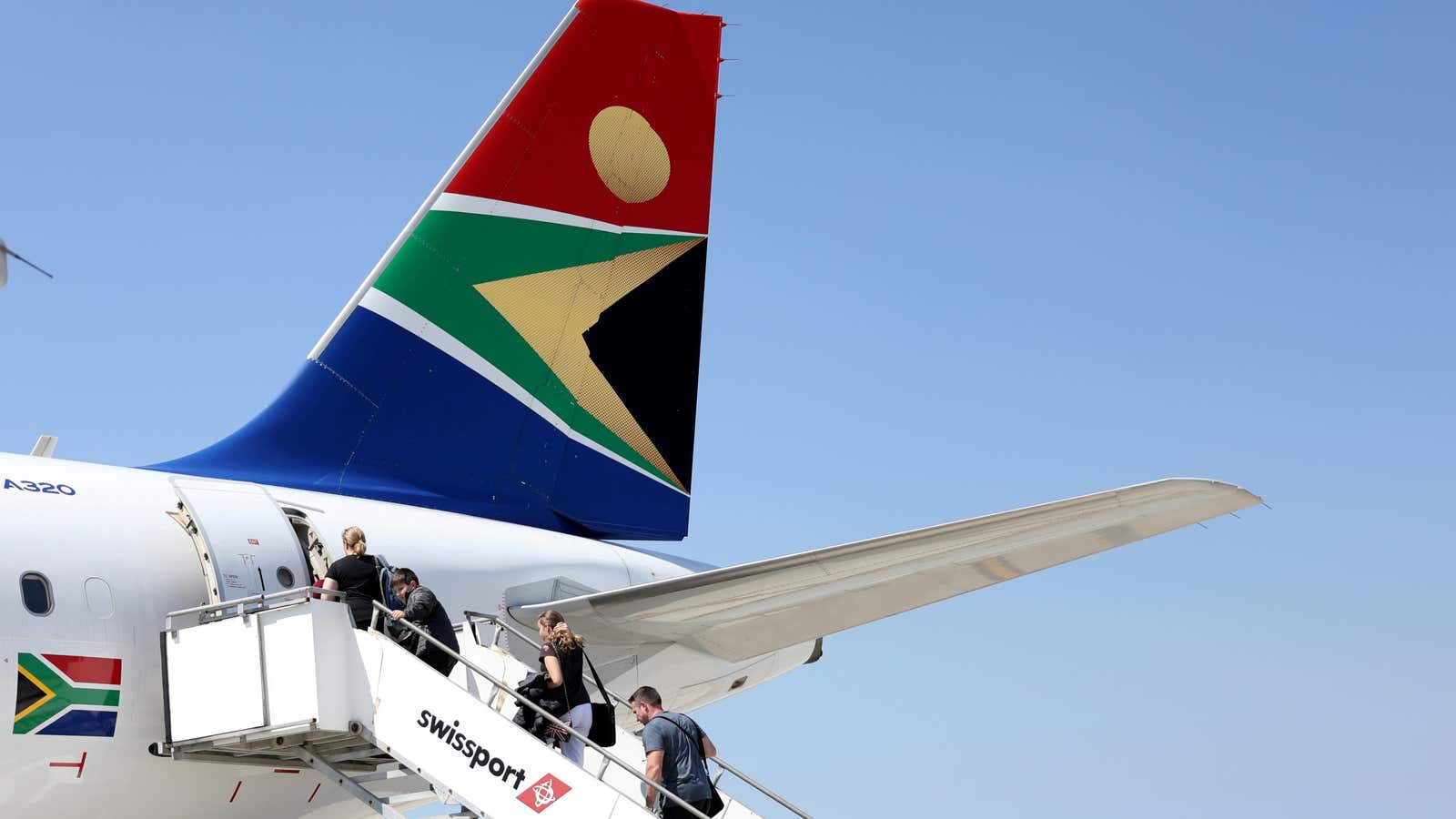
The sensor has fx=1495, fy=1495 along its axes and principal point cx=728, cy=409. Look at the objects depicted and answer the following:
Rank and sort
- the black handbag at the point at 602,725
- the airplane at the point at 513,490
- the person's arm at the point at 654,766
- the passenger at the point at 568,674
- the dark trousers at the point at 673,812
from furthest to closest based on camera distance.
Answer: the black handbag at the point at 602,725
the passenger at the point at 568,674
the airplane at the point at 513,490
the dark trousers at the point at 673,812
the person's arm at the point at 654,766

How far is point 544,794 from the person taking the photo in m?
9.34

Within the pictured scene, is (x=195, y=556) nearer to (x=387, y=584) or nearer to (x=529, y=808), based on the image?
(x=387, y=584)

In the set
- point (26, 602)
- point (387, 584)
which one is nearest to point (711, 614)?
point (387, 584)

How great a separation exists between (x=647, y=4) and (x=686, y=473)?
526cm

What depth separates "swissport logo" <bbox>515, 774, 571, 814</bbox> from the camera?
9.31 m

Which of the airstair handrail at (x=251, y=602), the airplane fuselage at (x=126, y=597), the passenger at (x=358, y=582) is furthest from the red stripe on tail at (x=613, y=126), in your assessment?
the airstair handrail at (x=251, y=602)

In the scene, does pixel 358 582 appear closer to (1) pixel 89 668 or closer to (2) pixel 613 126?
(1) pixel 89 668

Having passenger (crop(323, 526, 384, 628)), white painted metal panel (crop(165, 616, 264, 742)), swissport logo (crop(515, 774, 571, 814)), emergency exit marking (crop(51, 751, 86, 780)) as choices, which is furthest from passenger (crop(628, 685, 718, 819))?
emergency exit marking (crop(51, 751, 86, 780))

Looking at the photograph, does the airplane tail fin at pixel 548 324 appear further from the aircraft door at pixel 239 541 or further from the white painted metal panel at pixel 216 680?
the white painted metal panel at pixel 216 680

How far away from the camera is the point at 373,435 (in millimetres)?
13641

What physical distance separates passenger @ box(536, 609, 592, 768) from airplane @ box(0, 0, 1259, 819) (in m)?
1.48

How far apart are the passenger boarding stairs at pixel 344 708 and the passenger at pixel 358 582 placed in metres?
0.11

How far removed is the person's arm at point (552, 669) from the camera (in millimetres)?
9875

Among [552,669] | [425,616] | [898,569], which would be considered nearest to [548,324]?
[898,569]
